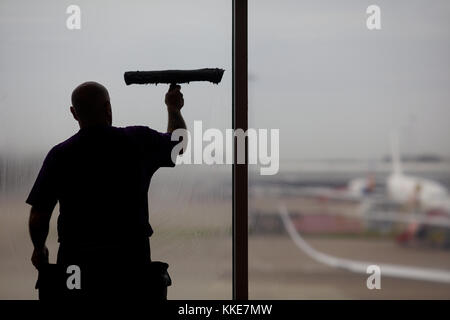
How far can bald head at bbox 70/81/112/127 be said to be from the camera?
145 centimetres

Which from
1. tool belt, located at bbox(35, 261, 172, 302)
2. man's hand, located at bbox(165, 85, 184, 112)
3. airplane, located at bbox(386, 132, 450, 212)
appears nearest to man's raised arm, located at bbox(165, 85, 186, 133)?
man's hand, located at bbox(165, 85, 184, 112)

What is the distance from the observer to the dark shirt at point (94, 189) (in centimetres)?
140

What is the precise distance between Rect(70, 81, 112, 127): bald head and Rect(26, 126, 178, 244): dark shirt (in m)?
0.04

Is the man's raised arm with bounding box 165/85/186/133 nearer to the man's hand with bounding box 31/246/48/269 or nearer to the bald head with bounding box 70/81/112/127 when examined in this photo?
the bald head with bounding box 70/81/112/127

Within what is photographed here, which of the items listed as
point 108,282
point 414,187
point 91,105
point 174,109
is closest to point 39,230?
point 108,282

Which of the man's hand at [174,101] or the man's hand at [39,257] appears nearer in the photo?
the man's hand at [39,257]

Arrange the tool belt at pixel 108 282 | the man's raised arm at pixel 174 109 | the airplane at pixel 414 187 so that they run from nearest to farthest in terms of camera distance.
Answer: the tool belt at pixel 108 282
the man's raised arm at pixel 174 109
the airplane at pixel 414 187

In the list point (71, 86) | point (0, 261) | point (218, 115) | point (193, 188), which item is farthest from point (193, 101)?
point (0, 261)

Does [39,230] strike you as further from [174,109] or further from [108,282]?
[174,109]

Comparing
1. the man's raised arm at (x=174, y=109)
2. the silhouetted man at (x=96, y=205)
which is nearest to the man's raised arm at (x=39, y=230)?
the silhouetted man at (x=96, y=205)

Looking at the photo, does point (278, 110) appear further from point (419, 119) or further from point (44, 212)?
point (44, 212)

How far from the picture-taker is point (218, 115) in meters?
1.92

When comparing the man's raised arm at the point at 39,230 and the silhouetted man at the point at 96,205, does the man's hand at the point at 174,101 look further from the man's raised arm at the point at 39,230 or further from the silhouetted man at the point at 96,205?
the man's raised arm at the point at 39,230

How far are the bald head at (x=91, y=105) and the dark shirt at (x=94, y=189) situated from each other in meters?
0.04
